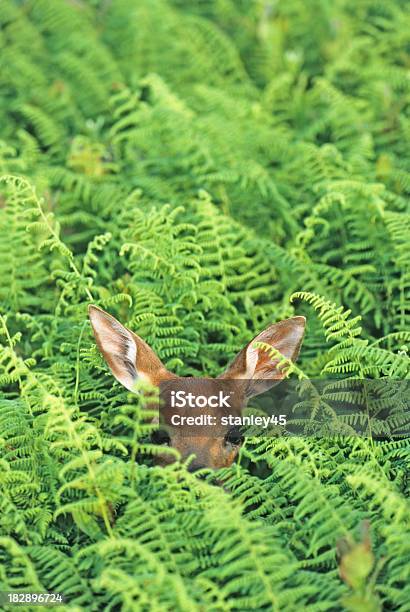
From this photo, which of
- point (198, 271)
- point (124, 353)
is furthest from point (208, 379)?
point (198, 271)

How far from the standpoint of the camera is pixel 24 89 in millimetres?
8969

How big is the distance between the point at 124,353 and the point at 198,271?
1.06 metres

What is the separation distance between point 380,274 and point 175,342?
1628mm

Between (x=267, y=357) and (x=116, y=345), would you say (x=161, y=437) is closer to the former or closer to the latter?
(x=116, y=345)

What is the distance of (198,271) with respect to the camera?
20.9 feet

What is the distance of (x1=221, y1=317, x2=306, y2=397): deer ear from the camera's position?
5523mm

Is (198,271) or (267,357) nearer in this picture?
(267,357)

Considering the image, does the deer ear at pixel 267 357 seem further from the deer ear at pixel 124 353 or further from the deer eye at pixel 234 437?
the deer ear at pixel 124 353

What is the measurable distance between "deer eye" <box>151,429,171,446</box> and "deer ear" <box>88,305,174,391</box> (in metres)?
0.31

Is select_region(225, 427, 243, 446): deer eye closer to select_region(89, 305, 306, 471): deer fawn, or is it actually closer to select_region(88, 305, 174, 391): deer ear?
select_region(89, 305, 306, 471): deer fawn

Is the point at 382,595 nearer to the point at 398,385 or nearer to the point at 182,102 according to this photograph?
the point at 398,385

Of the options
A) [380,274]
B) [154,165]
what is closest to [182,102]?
[154,165]

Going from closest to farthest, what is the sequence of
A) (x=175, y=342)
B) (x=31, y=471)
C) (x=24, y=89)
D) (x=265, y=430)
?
(x=31, y=471) → (x=265, y=430) → (x=175, y=342) → (x=24, y=89)

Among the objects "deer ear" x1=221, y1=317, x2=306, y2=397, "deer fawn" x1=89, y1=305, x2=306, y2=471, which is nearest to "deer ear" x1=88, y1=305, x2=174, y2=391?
"deer fawn" x1=89, y1=305, x2=306, y2=471
